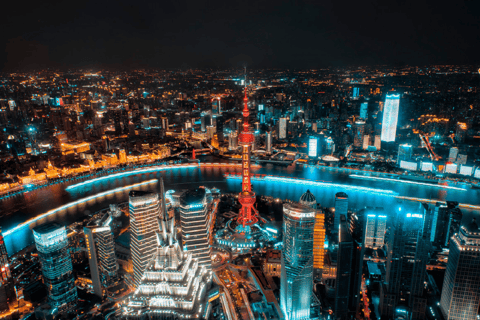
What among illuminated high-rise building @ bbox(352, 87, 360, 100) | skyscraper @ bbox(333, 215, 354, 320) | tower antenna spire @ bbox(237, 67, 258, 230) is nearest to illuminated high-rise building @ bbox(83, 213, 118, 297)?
tower antenna spire @ bbox(237, 67, 258, 230)

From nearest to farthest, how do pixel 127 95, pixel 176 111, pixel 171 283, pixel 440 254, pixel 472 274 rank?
pixel 171 283 < pixel 472 274 < pixel 440 254 < pixel 176 111 < pixel 127 95

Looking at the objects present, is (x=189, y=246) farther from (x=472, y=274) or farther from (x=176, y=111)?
(x=176, y=111)

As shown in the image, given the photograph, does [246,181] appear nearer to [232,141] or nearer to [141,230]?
[141,230]

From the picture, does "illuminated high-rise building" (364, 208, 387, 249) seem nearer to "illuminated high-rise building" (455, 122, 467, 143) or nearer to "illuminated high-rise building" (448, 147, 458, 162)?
"illuminated high-rise building" (448, 147, 458, 162)

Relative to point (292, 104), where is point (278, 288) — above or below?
below

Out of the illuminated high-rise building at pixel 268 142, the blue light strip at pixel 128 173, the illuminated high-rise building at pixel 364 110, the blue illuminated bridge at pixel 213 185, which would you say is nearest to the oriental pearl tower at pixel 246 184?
the blue illuminated bridge at pixel 213 185

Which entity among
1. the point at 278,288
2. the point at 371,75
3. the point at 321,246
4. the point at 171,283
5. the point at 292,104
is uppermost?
the point at 371,75

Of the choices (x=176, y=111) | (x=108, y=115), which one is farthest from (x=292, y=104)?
(x=108, y=115)

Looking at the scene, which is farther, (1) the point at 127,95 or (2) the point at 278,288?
(1) the point at 127,95
